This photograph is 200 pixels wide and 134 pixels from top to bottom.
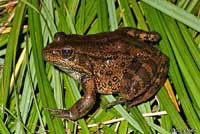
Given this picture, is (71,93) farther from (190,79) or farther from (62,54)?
(190,79)

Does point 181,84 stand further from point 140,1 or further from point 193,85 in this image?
point 140,1

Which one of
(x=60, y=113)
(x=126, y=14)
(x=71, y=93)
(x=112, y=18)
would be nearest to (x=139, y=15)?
(x=126, y=14)

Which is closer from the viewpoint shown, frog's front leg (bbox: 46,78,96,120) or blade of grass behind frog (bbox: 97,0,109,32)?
frog's front leg (bbox: 46,78,96,120)

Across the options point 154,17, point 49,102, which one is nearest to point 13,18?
point 49,102

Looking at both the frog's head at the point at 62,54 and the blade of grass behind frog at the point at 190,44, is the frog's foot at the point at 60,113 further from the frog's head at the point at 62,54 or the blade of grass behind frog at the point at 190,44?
the blade of grass behind frog at the point at 190,44

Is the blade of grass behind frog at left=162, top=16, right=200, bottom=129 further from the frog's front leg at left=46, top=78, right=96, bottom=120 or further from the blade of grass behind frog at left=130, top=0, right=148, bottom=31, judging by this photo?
the frog's front leg at left=46, top=78, right=96, bottom=120

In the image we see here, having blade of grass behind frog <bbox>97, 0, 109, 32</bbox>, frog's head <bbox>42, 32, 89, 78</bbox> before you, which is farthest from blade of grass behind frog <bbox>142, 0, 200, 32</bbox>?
frog's head <bbox>42, 32, 89, 78</bbox>
